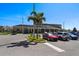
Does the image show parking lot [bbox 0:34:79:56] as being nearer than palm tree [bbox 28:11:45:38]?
Yes

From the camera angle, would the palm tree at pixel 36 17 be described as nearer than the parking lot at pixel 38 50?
No

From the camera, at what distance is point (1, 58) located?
392 inches

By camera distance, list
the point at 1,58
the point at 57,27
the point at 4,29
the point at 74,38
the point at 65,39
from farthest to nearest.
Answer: the point at 4,29 → the point at 57,27 → the point at 74,38 → the point at 65,39 → the point at 1,58

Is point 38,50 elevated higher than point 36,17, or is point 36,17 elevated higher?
point 36,17

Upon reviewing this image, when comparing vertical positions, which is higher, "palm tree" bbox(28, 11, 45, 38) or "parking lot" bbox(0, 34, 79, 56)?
"palm tree" bbox(28, 11, 45, 38)

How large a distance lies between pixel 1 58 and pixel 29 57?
175 cm

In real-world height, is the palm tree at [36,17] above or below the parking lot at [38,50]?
above

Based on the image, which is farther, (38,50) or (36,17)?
(36,17)

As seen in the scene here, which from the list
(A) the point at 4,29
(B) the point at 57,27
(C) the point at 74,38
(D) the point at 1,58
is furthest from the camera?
(A) the point at 4,29
